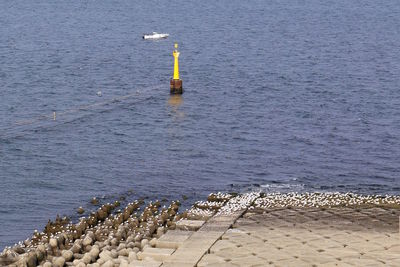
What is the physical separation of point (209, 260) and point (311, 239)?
399 cm

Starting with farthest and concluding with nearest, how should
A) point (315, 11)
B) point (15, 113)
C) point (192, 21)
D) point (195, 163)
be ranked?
point (315, 11) < point (192, 21) < point (15, 113) < point (195, 163)

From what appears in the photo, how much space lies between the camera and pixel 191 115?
6875 cm

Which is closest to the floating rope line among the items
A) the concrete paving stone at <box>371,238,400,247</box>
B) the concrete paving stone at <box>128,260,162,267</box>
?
the concrete paving stone at <box>128,260,162,267</box>

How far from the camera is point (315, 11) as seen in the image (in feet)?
520

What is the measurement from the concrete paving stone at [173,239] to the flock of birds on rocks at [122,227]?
0.34 meters

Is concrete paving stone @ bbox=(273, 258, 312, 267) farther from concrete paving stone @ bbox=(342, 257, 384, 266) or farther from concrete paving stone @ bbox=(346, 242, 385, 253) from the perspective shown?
concrete paving stone @ bbox=(346, 242, 385, 253)

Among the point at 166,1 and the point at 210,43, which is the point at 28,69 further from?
the point at 166,1

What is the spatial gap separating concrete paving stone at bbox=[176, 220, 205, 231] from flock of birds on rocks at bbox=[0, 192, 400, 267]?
29 cm

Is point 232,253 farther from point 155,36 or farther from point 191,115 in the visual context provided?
point 155,36

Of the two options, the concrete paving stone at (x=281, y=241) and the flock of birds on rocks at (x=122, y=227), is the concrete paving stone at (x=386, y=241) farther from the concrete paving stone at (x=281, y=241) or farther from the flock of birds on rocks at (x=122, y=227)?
the flock of birds on rocks at (x=122, y=227)

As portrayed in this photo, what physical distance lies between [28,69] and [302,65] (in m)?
25.3

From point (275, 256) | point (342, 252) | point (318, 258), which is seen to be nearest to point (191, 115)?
point (342, 252)

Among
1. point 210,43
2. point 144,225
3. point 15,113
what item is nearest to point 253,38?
point 210,43

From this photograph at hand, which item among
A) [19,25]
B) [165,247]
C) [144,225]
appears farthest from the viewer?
[19,25]
